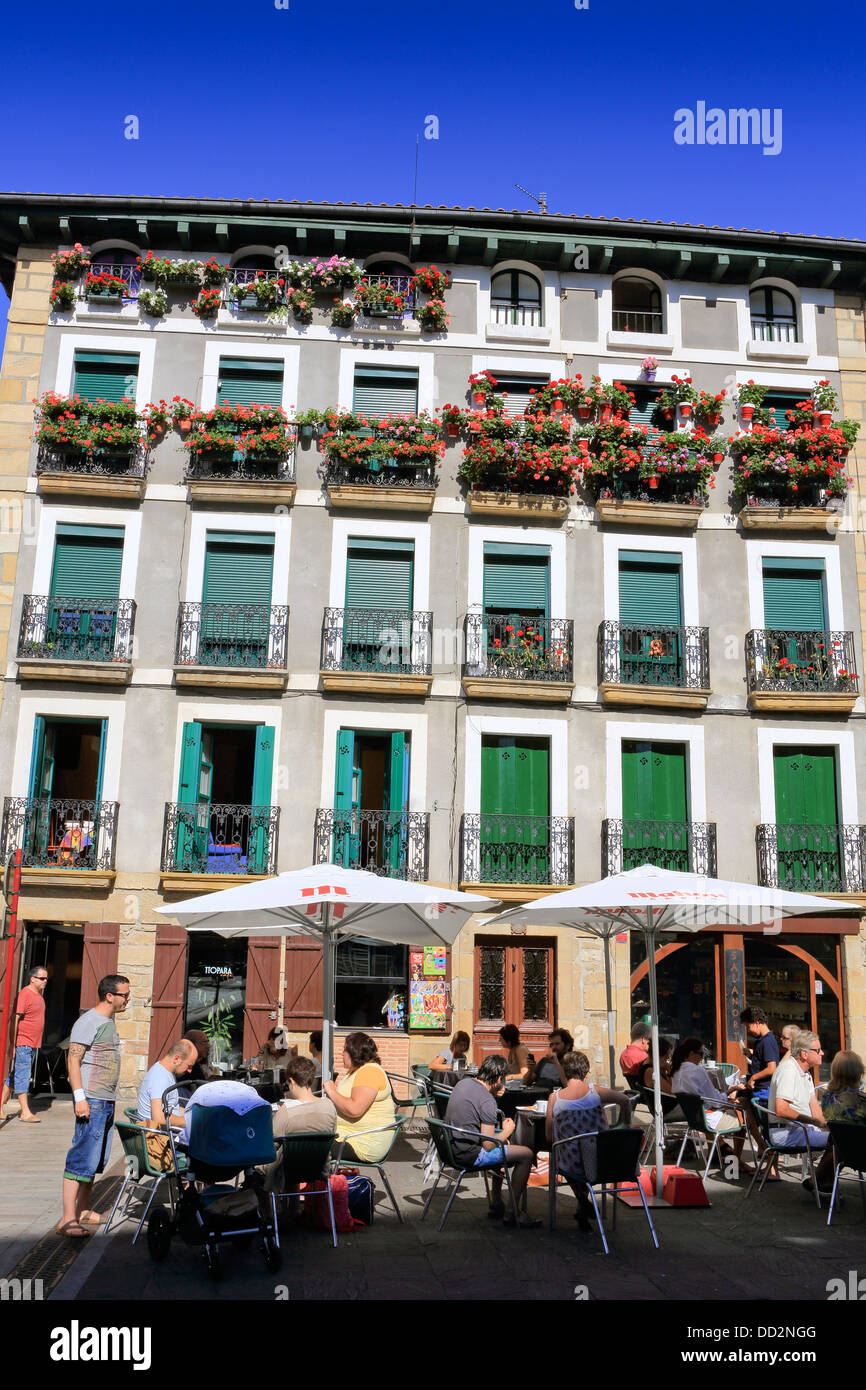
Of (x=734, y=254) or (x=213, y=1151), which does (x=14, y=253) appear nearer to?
(x=734, y=254)

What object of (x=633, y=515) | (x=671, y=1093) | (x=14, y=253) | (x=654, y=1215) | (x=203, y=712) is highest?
(x=14, y=253)

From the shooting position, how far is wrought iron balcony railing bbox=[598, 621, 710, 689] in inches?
757

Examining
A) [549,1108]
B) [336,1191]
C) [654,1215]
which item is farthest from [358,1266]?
[654,1215]

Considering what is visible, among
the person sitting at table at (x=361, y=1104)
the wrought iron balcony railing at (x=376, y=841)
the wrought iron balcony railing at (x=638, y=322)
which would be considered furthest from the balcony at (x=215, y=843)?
the wrought iron balcony railing at (x=638, y=322)

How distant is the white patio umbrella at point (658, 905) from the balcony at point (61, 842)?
8.34m

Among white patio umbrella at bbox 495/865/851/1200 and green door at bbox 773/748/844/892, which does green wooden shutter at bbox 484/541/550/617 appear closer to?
green door at bbox 773/748/844/892

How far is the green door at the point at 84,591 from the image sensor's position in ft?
61.1

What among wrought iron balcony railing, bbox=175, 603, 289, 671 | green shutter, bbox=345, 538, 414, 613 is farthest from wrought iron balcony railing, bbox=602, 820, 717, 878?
wrought iron balcony railing, bbox=175, 603, 289, 671

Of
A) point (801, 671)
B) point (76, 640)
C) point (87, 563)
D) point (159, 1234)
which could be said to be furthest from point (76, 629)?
point (159, 1234)

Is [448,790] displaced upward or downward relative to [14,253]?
downward

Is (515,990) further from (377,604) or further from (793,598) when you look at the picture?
(793,598)

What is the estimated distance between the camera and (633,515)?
1969 centimetres

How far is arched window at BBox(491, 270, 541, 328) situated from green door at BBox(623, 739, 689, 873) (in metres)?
8.06
